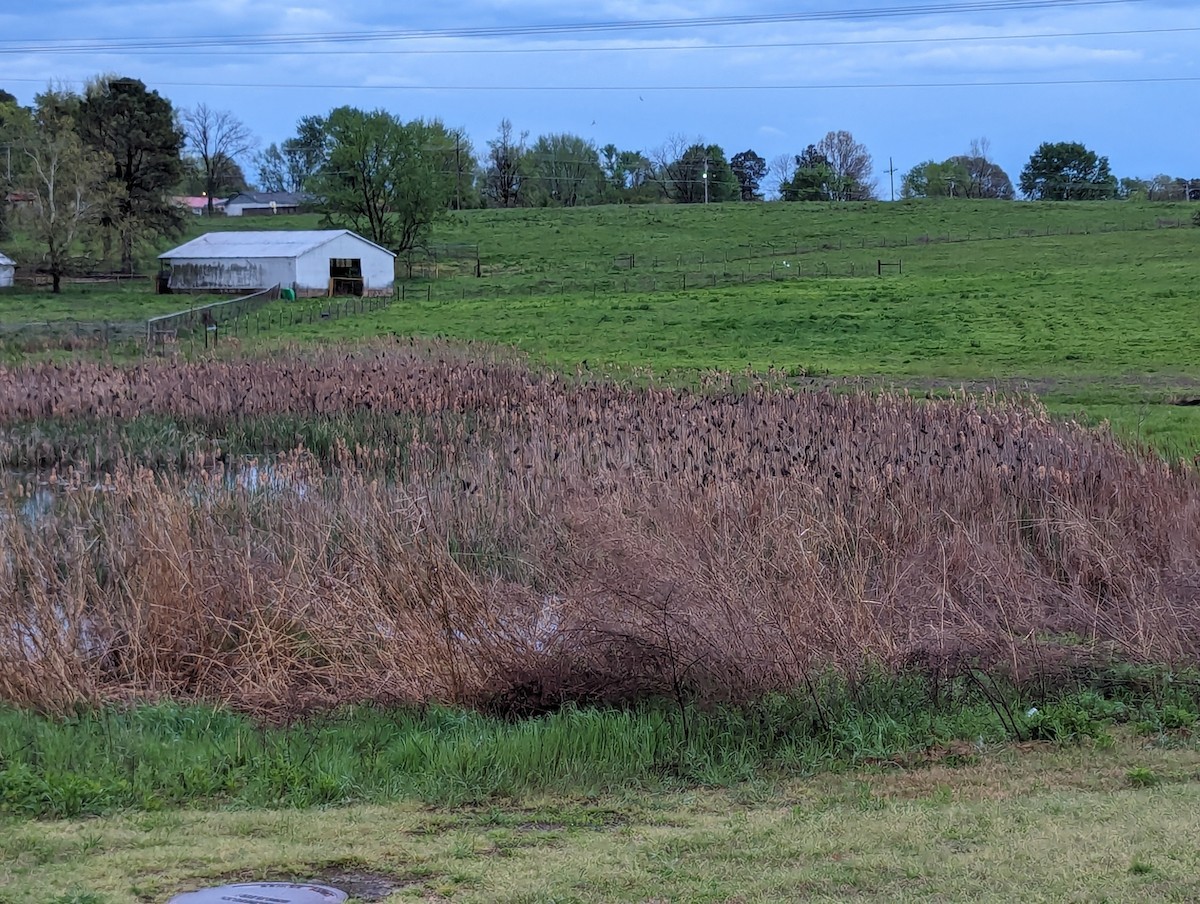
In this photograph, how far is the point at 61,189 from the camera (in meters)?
70.2

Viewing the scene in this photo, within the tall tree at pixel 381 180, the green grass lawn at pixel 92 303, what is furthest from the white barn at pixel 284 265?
the tall tree at pixel 381 180

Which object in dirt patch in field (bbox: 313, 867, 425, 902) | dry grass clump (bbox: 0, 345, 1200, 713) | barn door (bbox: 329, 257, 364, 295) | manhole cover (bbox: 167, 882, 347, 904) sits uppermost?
barn door (bbox: 329, 257, 364, 295)

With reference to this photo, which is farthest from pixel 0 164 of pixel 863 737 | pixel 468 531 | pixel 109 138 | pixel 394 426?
pixel 863 737

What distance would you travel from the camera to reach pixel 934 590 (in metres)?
10.4

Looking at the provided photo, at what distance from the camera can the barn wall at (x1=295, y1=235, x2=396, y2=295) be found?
228ft

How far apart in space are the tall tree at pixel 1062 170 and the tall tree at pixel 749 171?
1171 inches

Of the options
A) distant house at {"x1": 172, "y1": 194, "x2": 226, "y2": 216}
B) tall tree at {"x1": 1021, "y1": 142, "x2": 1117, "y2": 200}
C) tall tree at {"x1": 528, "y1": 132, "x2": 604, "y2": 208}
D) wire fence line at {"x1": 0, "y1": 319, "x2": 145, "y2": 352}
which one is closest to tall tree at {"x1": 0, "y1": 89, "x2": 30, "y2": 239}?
distant house at {"x1": 172, "y1": 194, "x2": 226, "y2": 216}

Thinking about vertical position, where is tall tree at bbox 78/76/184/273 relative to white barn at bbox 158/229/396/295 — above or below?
above

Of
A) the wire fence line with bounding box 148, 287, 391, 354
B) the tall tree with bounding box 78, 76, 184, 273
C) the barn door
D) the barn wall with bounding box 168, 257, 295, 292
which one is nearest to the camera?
the wire fence line with bounding box 148, 287, 391, 354

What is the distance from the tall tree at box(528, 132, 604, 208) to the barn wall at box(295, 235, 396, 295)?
204ft

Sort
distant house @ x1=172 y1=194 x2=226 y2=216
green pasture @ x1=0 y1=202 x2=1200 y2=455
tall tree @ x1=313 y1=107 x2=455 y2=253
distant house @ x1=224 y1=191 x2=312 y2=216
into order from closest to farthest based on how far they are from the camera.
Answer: green pasture @ x1=0 y1=202 x2=1200 y2=455
tall tree @ x1=313 y1=107 x2=455 y2=253
distant house @ x1=172 y1=194 x2=226 y2=216
distant house @ x1=224 y1=191 x2=312 y2=216

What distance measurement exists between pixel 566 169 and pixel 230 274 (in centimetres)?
7541

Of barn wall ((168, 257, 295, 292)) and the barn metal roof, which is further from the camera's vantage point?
the barn metal roof

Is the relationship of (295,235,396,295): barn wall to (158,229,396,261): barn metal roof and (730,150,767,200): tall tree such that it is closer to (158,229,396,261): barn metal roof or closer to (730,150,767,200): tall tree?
(158,229,396,261): barn metal roof
